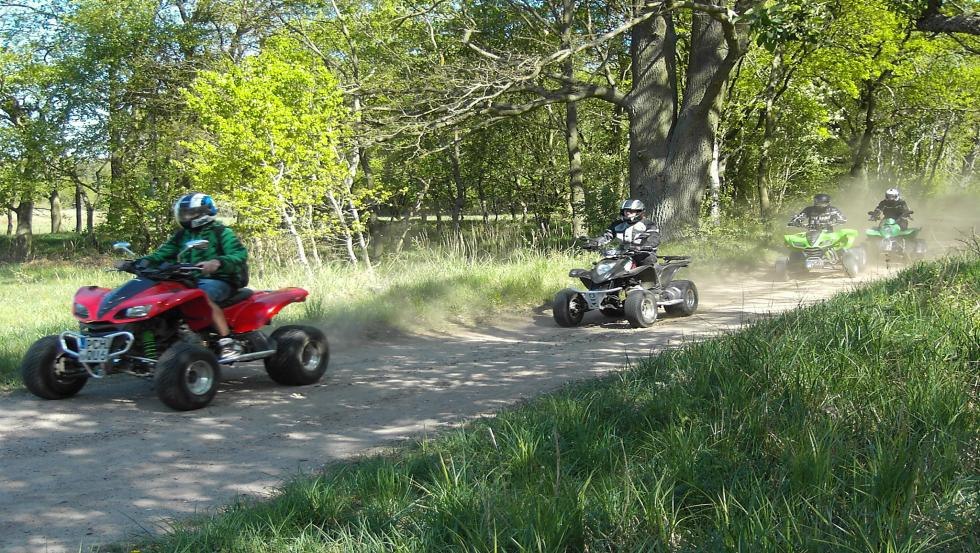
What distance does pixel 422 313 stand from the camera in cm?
1238

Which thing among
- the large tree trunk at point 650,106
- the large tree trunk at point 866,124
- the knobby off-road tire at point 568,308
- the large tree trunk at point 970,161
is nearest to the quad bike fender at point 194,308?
the knobby off-road tire at point 568,308

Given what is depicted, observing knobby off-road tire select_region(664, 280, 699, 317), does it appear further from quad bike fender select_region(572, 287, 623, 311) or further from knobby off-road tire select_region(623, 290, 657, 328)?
quad bike fender select_region(572, 287, 623, 311)

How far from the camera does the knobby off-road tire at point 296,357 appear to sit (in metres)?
8.50

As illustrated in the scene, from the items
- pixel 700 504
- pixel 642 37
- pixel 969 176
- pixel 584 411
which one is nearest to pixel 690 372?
pixel 584 411

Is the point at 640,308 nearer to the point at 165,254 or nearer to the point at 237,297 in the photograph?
the point at 237,297

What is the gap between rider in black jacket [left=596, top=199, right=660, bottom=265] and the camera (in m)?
12.6

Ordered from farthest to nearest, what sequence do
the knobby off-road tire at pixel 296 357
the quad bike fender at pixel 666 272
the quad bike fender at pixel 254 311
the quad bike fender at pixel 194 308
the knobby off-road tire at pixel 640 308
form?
the quad bike fender at pixel 666 272
the knobby off-road tire at pixel 640 308
the knobby off-road tire at pixel 296 357
the quad bike fender at pixel 254 311
the quad bike fender at pixel 194 308

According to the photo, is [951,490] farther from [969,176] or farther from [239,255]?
[969,176]

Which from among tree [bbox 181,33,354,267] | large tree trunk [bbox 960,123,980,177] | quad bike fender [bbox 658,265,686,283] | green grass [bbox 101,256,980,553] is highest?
large tree trunk [bbox 960,123,980,177]

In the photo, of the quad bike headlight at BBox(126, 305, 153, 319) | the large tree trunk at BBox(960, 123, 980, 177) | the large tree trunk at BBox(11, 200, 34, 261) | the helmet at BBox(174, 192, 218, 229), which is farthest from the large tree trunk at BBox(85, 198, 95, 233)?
the large tree trunk at BBox(960, 123, 980, 177)

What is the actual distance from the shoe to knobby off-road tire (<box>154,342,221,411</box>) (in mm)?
558

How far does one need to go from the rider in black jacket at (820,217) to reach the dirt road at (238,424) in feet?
23.9

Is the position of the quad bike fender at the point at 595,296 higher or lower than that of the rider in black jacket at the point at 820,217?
→ lower

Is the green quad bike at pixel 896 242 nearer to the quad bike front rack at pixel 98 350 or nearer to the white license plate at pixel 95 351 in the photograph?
the quad bike front rack at pixel 98 350
